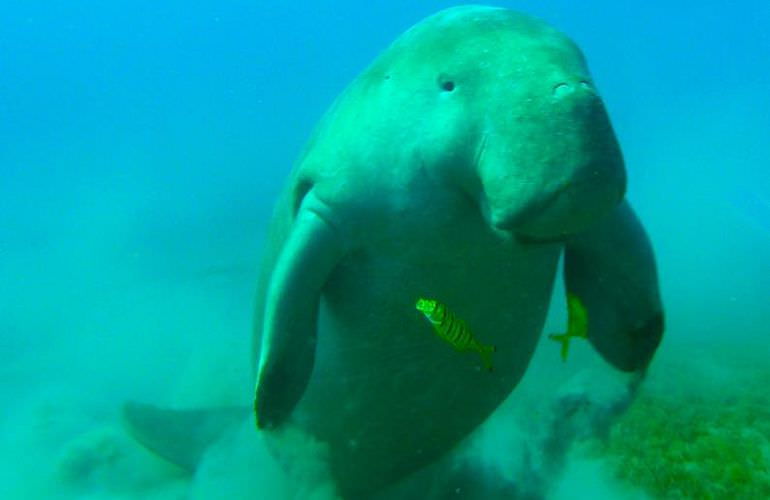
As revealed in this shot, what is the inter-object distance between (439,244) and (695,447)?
8.52ft

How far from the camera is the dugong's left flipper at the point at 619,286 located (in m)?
3.23

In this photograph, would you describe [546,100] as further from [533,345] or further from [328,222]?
[533,345]

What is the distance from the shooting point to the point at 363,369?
3211mm

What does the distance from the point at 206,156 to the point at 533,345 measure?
3866 cm

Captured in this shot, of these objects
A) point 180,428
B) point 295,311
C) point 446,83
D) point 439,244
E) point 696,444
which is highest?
point 446,83

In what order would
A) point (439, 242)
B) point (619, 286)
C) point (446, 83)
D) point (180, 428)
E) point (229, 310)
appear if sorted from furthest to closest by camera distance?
point (229, 310), point (180, 428), point (619, 286), point (439, 242), point (446, 83)

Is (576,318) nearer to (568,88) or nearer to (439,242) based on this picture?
(439,242)

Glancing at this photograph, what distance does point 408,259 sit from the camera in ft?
9.33

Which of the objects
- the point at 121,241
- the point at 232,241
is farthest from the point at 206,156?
the point at 232,241

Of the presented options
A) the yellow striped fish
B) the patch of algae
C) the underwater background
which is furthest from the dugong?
the underwater background

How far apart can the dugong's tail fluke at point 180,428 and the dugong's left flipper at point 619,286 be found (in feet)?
9.57

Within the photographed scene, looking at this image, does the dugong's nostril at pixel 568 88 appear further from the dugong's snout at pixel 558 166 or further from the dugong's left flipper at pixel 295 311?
the dugong's left flipper at pixel 295 311

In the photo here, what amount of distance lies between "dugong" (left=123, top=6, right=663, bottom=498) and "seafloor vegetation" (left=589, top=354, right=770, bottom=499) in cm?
84

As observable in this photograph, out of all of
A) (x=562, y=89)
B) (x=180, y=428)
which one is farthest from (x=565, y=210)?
(x=180, y=428)
